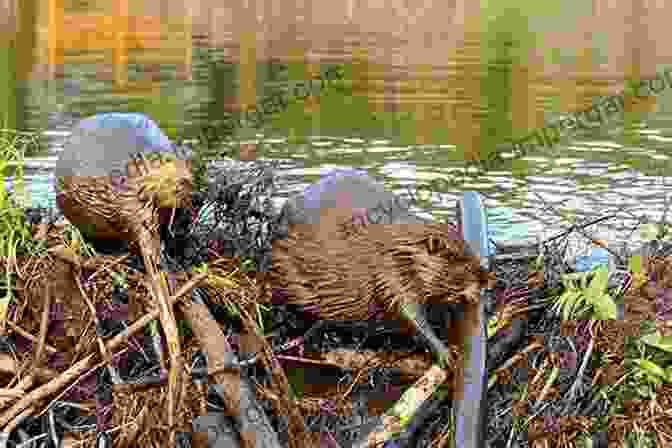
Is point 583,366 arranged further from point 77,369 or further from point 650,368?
point 77,369

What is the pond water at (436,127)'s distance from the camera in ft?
31.8

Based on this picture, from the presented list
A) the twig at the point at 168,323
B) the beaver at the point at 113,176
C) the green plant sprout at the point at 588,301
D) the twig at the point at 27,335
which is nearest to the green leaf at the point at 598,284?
the green plant sprout at the point at 588,301

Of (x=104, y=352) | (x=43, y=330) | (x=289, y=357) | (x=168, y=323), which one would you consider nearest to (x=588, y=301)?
(x=289, y=357)

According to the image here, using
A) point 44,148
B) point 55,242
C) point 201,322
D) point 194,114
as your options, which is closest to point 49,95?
point 194,114

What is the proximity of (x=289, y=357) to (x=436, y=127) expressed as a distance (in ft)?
32.5

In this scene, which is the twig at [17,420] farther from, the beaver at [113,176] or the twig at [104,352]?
the beaver at [113,176]

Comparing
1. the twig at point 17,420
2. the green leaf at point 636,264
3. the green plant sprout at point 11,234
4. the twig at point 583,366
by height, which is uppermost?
the green plant sprout at point 11,234

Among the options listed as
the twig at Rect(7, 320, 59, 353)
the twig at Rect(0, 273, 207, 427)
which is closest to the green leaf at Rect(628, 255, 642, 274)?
the twig at Rect(0, 273, 207, 427)

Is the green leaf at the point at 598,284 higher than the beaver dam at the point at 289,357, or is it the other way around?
the green leaf at the point at 598,284

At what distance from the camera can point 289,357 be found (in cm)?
423

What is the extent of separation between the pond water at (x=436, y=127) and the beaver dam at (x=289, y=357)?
1.53 meters

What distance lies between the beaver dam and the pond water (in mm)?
1526

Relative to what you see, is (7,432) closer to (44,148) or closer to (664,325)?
(664,325)

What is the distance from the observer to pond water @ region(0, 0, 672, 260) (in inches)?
381
